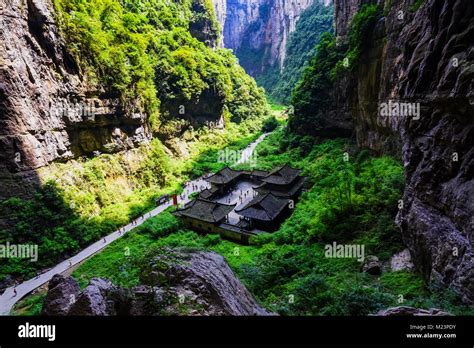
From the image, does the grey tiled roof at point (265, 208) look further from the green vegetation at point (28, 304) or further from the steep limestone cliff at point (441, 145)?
the green vegetation at point (28, 304)

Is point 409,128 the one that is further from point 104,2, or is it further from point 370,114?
point 104,2

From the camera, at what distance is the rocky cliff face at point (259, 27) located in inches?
4604

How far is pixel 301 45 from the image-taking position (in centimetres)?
10231

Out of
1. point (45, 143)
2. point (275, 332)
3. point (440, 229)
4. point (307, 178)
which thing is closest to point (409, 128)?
point (440, 229)

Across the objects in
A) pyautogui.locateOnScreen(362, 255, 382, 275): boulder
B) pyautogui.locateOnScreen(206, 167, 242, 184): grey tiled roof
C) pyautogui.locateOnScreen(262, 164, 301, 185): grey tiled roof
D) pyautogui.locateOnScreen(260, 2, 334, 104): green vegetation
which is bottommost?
pyautogui.locateOnScreen(362, 255, 382, 275): boulder

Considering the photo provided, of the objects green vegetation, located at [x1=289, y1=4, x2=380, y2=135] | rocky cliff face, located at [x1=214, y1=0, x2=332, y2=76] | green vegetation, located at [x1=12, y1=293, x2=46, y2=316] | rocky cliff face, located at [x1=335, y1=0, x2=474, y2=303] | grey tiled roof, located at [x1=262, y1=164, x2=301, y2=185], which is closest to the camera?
rocky cliff face, located at [x1=335, y1=0, x2=474, y2=303]

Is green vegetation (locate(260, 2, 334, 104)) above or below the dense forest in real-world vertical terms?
above

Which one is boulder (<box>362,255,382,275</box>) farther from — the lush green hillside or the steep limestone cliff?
the lush green hillside

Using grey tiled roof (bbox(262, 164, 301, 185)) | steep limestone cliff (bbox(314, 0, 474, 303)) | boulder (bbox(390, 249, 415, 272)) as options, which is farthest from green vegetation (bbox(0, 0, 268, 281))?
steep limestone cliff (bbox(314, 0, 474, 303))

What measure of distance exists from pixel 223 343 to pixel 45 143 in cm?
2894

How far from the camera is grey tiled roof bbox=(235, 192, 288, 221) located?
26047mm

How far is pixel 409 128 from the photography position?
13383 mm

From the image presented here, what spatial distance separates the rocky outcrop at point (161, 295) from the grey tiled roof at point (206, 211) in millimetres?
20253

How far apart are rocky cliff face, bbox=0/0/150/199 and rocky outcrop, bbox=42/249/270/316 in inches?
913
